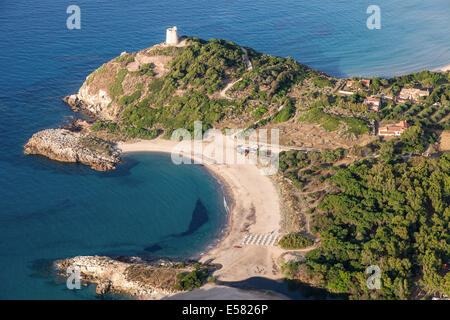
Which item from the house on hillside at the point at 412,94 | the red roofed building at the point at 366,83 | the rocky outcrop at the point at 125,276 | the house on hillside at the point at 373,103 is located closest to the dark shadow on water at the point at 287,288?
the rocky outcrop at the point at 125,276

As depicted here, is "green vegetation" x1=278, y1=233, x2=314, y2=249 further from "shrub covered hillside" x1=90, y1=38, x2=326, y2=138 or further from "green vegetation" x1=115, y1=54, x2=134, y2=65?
"green vegetation" x1=115, y1=54, x2=134, y2=65

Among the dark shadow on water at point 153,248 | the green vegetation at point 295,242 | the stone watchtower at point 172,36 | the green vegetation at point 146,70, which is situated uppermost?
the stone watchtower at point 172,36

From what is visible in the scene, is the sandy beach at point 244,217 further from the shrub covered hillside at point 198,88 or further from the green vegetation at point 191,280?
the shrub covered hillside at point 198,88

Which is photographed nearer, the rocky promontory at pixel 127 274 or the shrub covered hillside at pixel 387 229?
the shrub covered hillside at pixel 387 229

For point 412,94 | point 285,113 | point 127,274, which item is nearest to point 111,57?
point 285,113

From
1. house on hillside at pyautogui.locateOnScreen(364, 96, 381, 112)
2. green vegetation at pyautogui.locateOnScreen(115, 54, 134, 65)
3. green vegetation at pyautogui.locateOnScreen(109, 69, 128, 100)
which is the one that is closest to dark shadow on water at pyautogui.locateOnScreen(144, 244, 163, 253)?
green vegetation at pyautogui.locateOnScreen(109, 69, 128, 100)

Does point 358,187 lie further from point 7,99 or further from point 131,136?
point 7,99

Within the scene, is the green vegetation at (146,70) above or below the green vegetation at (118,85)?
above
